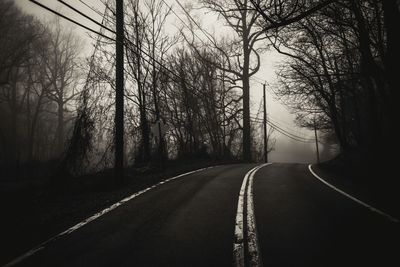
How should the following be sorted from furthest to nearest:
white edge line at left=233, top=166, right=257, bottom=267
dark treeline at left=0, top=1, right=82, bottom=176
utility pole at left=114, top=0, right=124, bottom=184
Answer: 1. dark treeline at left=0, top=1, right=82, bottom=176
2. utility pole at left=114, top=0, right=124, bottom=184
3. white edge line at left=233, top=166, right=257, bottom=267

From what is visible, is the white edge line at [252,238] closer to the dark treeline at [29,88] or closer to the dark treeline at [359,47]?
the dark treeline at [359,47]

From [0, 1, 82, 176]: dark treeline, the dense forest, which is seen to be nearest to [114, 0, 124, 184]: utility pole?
the dense forest

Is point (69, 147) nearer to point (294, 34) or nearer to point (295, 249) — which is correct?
point (295, 249)

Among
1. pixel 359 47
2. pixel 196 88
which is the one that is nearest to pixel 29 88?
pixel 196 88

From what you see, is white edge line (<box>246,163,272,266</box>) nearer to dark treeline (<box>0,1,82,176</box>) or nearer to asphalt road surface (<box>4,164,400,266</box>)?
asphalt road surface (<box>4,164,400,266</box>)

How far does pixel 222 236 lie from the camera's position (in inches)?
194

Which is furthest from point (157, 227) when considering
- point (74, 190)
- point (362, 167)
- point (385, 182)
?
point (362, 167)

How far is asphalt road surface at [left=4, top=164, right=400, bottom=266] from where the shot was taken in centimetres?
400

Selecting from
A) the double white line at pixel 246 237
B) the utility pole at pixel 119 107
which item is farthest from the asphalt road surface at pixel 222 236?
the utility pole at pixel 119 107

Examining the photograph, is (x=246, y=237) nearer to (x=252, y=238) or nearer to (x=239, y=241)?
(x=252, y=238)

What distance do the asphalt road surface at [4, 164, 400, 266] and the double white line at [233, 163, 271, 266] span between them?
0.04 m

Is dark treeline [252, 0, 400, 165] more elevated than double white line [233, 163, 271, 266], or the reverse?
dark treeline [252, 0, 400, 165]

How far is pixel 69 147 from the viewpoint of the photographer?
36.5 ft

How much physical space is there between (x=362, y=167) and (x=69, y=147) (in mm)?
12810
